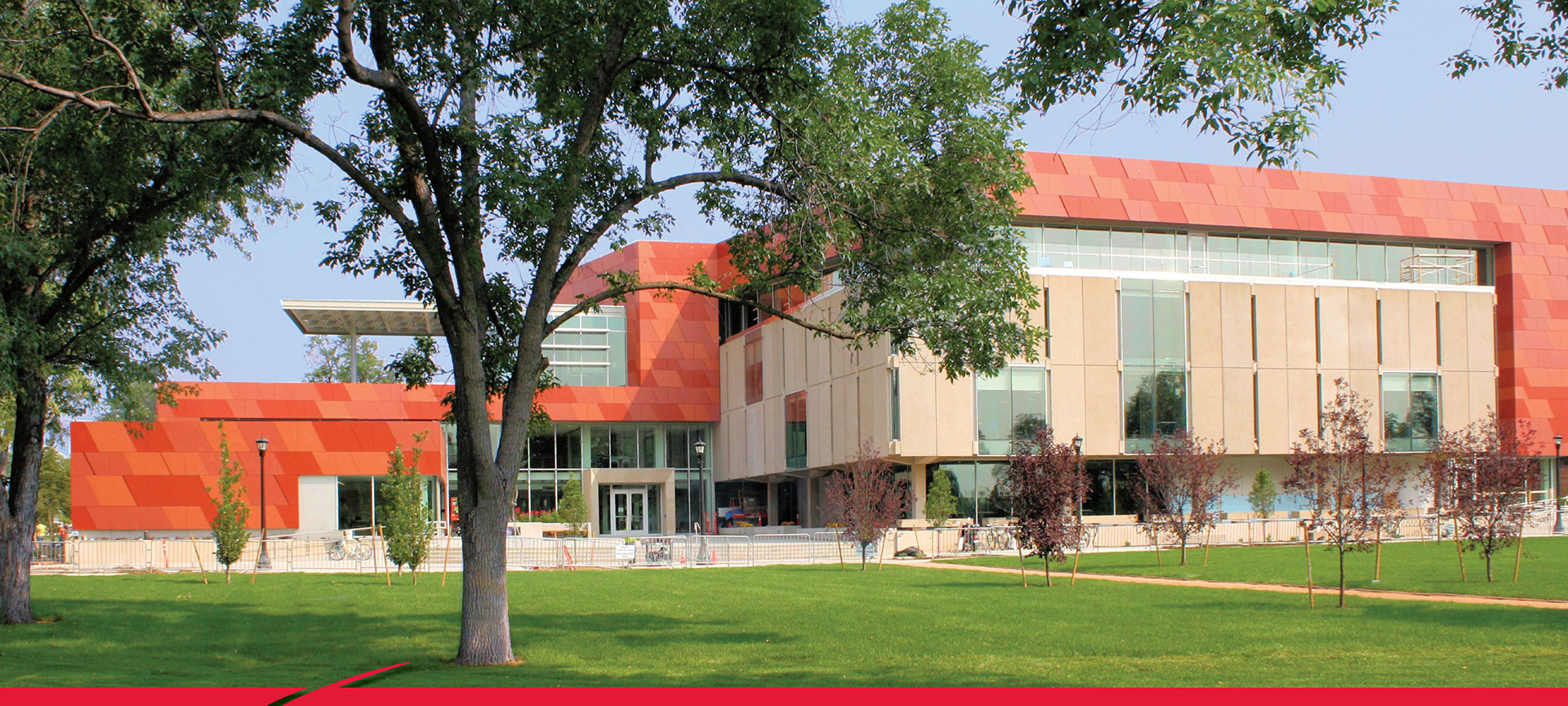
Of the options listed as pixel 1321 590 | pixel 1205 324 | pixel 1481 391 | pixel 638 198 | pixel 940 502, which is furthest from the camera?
pixel 1481 391

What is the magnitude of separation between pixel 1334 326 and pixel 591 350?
112ft

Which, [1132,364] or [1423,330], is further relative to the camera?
[1423,330]

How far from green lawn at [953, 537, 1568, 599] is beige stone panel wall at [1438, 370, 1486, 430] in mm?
10861

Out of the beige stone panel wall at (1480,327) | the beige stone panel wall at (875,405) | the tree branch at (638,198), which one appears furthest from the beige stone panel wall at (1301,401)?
the tree branch at (638,198)

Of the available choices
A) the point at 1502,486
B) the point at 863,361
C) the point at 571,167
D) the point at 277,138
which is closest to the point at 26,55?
the point at 277,138

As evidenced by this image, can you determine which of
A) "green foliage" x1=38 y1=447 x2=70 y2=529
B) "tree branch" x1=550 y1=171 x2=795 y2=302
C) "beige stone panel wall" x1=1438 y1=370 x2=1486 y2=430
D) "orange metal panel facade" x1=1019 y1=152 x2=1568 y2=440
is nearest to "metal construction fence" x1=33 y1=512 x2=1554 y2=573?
"beige stone panel wall" x1=1438 y1=370 x2=1486 y2=430

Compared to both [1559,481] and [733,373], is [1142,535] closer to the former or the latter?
[1559,481]

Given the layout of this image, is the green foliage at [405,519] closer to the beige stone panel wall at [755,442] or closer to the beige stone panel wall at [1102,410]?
the beige stone panel wall at [1102,410]

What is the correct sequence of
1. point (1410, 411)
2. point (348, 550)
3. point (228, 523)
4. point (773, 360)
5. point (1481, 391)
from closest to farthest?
1. point (228, 523)
2. point (348, 550)
3. point (1410, 411)
4. point (1481, 391)
5. point (773, 360)

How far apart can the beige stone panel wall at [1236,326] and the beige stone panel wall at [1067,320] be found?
20.0 feet

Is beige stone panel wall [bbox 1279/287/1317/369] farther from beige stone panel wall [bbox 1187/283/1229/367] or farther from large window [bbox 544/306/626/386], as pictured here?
large window [bbox 544/306/626/386]

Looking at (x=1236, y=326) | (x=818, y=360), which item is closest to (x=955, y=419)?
(x=818, y=360)

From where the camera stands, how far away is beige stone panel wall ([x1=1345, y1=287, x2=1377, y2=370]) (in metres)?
52.4

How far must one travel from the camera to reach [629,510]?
66.4 metres
